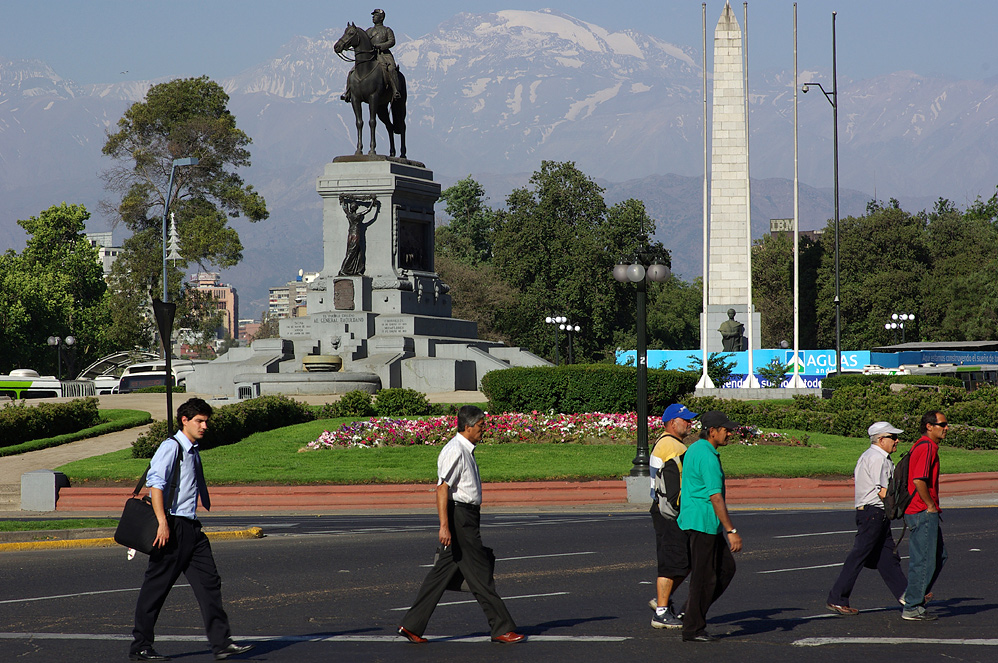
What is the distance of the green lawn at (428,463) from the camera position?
73.9 feet

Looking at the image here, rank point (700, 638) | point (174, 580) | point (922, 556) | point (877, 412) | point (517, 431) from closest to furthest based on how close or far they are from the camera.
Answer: point (174, 580) → point (700, 638) → point (922, 556) → point (517, 431) → point (877, 412)

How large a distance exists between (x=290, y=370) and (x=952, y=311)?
5328cm

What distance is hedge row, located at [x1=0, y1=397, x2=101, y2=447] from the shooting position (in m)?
29.2

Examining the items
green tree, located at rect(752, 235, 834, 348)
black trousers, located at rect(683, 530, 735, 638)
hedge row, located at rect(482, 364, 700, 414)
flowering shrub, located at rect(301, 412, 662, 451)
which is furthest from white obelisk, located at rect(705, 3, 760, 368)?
black trousers, located at rect(683, 530, 735, 638)

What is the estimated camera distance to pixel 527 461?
79.3 feet

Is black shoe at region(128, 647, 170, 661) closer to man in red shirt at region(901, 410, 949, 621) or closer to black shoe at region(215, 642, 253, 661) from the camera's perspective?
black shoe at region(215, 642, 253, 661)

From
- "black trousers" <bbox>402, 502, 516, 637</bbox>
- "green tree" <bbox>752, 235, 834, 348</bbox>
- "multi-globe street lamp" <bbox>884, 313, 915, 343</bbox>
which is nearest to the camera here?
"black trousers" <bbox>402, 502, 516, 637</bbox>

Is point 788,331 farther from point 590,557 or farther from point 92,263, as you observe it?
point 590,557

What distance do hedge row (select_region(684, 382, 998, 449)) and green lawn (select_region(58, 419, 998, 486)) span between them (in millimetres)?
1461

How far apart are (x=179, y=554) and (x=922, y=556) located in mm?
5863

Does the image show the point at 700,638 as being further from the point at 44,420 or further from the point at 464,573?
the point at 44,420

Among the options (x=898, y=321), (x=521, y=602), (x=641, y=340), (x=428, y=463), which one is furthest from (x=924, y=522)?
(x=898, y=321)

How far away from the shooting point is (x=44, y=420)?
30.2 m

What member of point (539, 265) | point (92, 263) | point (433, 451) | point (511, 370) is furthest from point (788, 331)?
point (433, 451)
